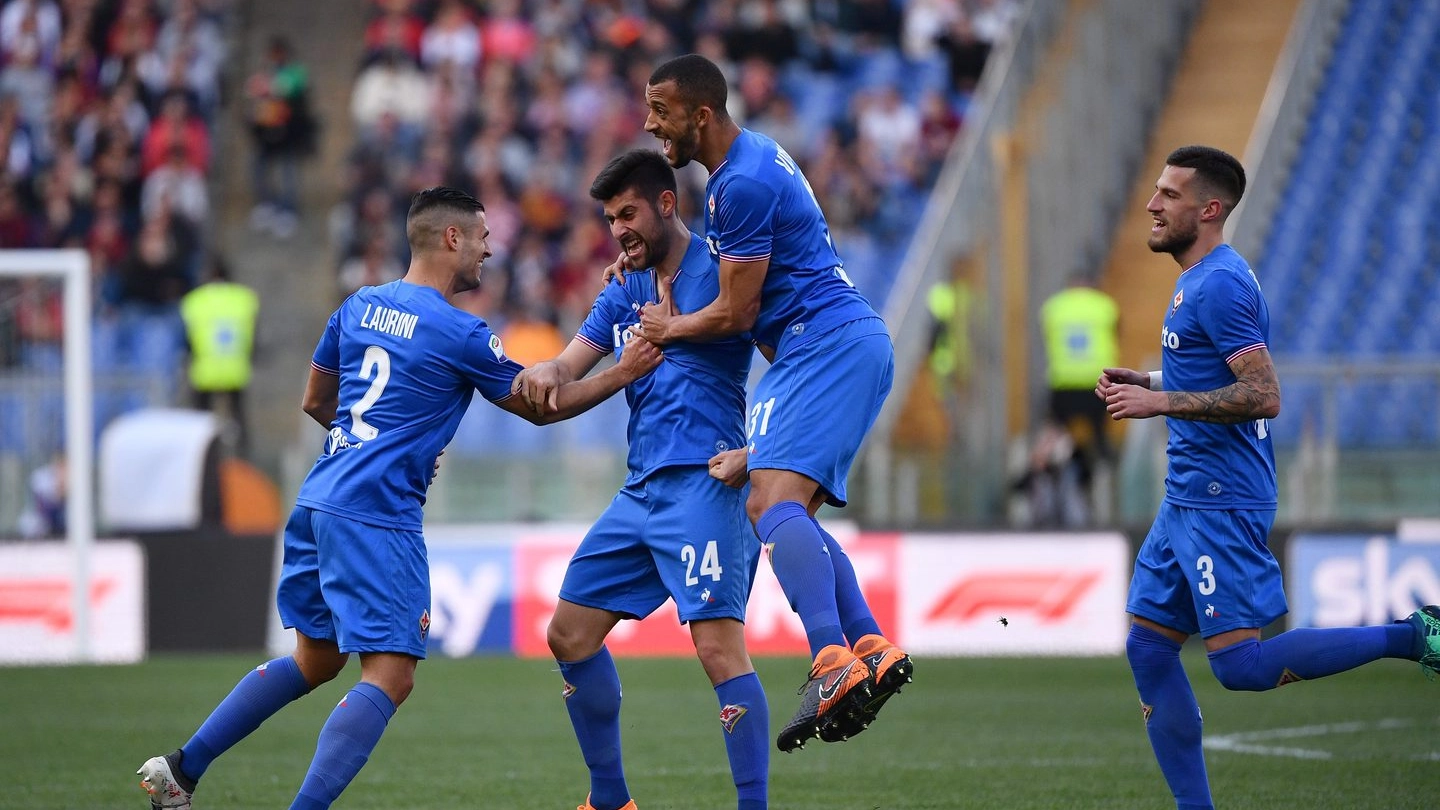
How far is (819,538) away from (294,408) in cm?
1284

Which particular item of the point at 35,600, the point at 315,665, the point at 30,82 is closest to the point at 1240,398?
the point at 315,665

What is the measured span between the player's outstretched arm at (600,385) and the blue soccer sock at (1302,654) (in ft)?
6.72

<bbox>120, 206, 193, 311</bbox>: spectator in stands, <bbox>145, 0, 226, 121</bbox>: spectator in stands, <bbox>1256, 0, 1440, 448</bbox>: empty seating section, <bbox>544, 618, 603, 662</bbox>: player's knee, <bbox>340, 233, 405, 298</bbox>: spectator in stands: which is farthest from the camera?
<bbox>145, 0, 226, 121</bbox>: spectator in stands

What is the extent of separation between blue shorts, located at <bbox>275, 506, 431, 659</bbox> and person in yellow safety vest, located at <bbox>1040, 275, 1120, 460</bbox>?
929cm

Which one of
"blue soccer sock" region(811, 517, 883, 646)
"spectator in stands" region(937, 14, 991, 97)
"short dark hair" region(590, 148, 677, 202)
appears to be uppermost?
"spectator in stands" region(937, 14, 991, 97)

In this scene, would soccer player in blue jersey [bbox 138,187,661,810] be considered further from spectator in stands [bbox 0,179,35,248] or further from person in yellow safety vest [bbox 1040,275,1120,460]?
spectator in stands [bbox 0,179,35,248]

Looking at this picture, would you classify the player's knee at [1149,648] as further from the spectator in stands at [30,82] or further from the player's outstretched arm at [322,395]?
the spectator in stands at [30,82]

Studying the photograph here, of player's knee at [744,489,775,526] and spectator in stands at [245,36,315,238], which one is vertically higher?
spectator in stands at [245,36,315,238]

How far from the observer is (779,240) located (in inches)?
240

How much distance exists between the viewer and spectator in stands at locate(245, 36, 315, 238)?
19.5 metres

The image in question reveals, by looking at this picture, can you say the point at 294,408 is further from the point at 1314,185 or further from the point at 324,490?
the point at 324,490

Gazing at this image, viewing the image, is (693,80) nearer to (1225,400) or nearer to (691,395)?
(691,395)

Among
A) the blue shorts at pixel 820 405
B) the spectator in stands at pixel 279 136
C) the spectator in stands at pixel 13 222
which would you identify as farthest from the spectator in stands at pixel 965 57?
the blue shorts at pixel 820 405

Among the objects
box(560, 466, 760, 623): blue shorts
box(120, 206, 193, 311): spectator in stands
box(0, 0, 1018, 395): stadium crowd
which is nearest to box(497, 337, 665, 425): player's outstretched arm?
box(560, 466, 760, 623): blue shorts
